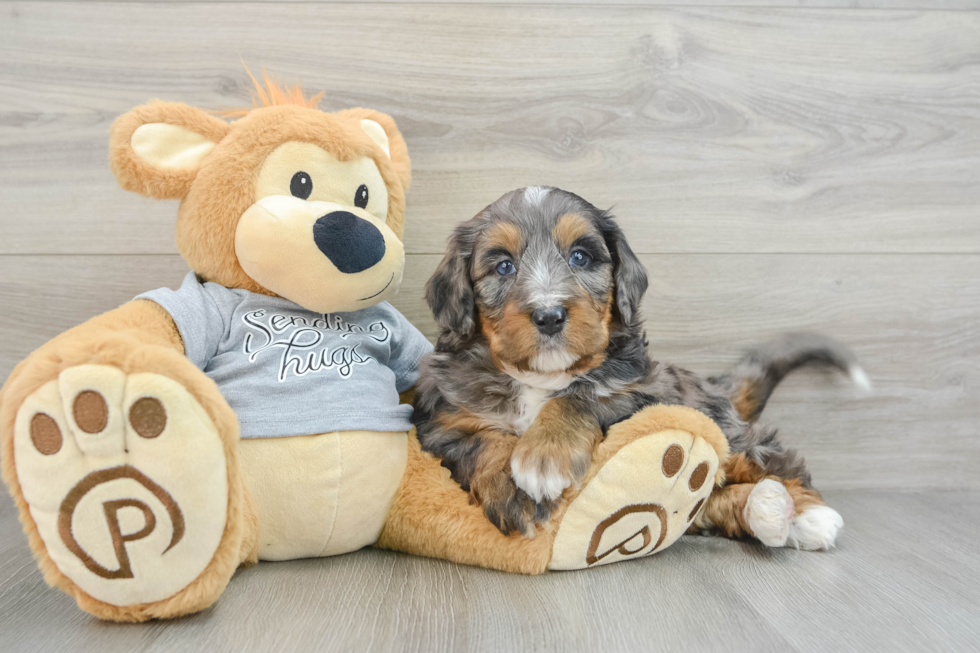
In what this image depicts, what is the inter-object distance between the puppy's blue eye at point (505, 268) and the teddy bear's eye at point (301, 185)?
513mm

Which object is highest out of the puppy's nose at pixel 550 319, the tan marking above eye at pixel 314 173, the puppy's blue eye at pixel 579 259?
the tan marking above eye at pixel 314 173

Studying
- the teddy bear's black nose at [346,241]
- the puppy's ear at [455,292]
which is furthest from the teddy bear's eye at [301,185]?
the puppy's ear at [455,292]

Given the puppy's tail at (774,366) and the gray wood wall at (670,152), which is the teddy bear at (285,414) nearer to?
the gray wood wall at (670,152)

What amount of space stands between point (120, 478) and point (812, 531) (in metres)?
1.68

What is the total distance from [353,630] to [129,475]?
51cm

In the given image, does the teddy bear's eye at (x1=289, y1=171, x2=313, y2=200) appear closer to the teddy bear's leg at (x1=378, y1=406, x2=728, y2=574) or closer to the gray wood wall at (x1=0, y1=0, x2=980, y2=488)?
the gray wood wall at (x1=0, y1=0, x2=980, y2=488)

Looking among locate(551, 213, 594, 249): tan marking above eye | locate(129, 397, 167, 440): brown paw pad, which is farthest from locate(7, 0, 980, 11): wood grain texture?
locate(129, 397, 167, 440): brown paw pad

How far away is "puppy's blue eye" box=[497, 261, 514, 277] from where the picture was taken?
1734 mm

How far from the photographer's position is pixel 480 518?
65.6 inches

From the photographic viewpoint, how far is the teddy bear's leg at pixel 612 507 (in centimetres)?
A: 158

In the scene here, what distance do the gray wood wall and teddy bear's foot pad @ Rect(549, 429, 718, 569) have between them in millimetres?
888

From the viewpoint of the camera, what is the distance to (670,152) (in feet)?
7.84

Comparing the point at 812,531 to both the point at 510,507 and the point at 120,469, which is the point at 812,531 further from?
the point at 120,469

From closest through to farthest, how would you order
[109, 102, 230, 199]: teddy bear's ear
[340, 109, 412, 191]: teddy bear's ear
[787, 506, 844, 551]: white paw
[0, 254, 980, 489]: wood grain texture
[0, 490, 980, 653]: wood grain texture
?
[0, 490, 980, 653]: wood grain texture, [109, 102, 230, 199]: teddy bear's ear, [787, 506, 844, 551]: white paw, [340, 109, 412, 191]: teddy bear's ear, [0, 254, 980, 489]: wood grain texture
